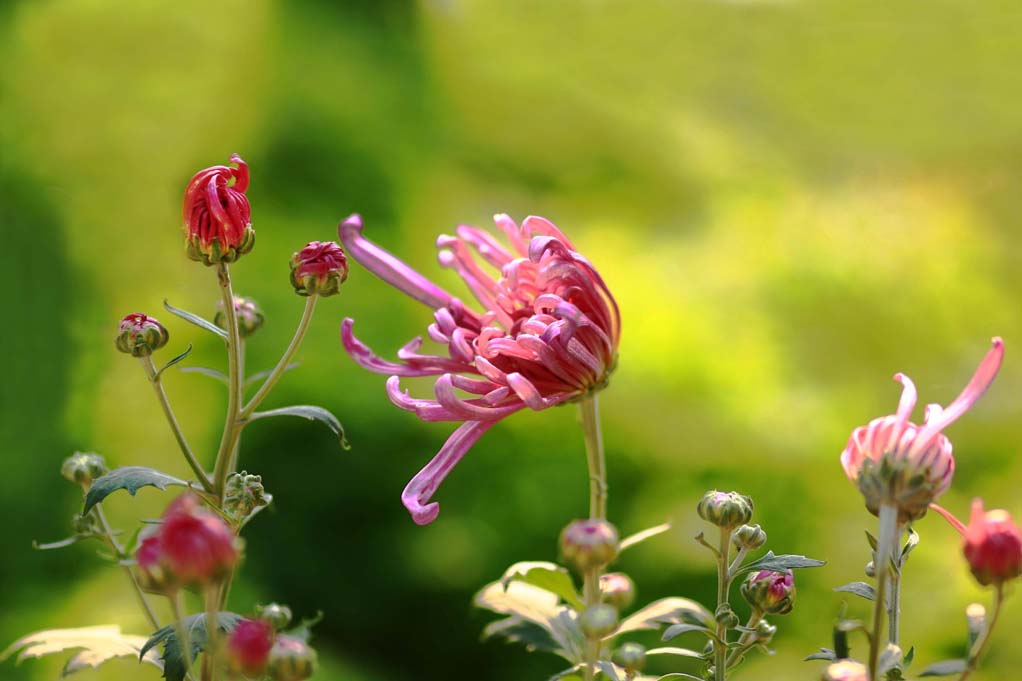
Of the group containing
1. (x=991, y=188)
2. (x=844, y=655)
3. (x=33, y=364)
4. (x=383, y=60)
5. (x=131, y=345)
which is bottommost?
(x=844, y=655)

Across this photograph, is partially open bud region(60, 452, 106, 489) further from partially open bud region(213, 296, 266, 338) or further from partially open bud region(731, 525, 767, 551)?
partially open bud region(731, 525, 767, 551)

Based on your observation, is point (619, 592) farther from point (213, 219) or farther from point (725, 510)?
point (213, 219)

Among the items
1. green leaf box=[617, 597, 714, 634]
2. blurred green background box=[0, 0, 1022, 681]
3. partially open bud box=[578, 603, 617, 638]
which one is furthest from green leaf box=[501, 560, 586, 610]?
blurred green background box=[0, 0, 1022, 681]

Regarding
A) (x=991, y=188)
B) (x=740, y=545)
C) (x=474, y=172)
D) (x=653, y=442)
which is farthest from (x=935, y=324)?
(x=740, y=545)

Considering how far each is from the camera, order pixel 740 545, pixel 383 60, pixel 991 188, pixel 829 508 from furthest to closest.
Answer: pixel 383 60
pixel 991 188
pixel 829 508
pixel 740 545

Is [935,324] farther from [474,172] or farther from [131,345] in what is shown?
[131,345]

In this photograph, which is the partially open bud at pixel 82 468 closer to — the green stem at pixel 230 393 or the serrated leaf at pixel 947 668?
the green stem at pixel 230 393

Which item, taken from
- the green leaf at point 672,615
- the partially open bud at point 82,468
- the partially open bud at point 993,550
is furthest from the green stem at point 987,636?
the partially open bud at point 82,468
